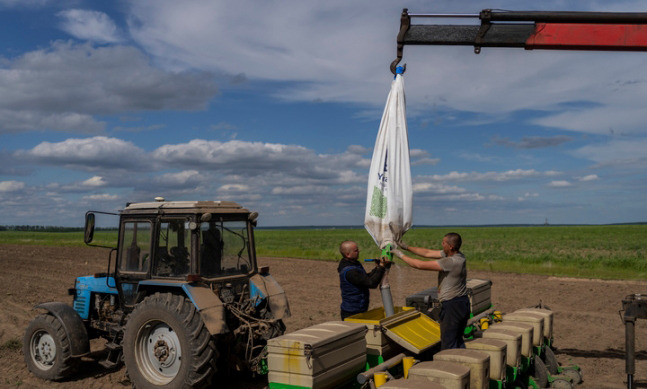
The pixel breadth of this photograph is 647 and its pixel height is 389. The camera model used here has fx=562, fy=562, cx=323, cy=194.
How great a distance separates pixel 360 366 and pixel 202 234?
2.64m

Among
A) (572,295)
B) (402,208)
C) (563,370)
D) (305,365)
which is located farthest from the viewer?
(572,295)

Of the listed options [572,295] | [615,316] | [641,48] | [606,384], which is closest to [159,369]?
[606,384]

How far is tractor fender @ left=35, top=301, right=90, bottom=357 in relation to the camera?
25.2 ft

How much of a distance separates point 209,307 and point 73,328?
8.20 ft

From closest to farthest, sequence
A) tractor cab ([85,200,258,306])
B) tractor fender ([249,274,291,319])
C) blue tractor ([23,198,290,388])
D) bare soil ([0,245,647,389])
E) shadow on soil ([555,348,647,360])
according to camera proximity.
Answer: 1. blue tractor ([23,198,290,388])
2. tractor cab ([85,200,258,306])
3. tractor fender ([249,274,291,319])
4. bare soil ([0,245,647,389])
5. shadow on soil ([555,348,647,360])

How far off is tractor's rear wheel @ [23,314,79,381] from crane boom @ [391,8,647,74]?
5.74 meters

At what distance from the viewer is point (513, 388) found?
22.9 feet

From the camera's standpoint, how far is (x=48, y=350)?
7.94 m

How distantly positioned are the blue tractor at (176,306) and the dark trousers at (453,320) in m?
2.16

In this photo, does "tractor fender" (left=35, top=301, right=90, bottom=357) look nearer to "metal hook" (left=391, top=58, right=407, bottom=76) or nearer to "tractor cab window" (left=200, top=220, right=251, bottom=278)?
"tractor cab window" (left=200, top=220, right=251, bottom=278)

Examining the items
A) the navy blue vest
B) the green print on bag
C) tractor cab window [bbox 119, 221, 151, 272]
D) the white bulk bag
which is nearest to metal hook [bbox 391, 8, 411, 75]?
the white bulk bag

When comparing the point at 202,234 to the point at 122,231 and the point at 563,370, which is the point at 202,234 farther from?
the point at 563,370

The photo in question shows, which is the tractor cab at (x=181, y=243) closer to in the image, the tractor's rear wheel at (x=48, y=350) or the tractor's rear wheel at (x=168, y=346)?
the tractor's rear wheel at (x=168, y=346)

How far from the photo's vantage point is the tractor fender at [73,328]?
7672mm
